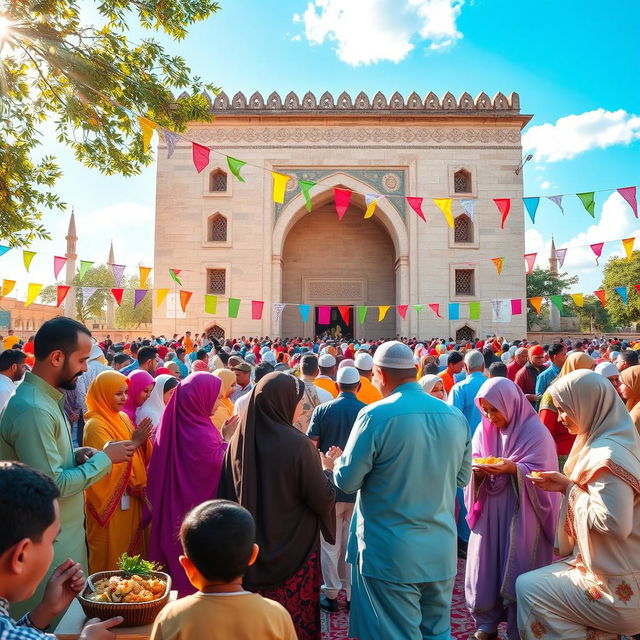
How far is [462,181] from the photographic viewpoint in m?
17.4

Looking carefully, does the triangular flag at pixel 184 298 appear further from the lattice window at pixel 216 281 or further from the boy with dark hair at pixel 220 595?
the boy with dark hair at pixel 220 595

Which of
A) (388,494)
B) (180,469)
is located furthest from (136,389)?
(388,494)

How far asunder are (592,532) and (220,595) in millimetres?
1677

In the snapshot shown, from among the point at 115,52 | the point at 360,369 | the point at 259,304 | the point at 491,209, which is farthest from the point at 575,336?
the point at 115,52

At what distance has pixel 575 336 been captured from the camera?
20.4 metres

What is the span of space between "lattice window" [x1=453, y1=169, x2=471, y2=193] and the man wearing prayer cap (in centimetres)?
1623

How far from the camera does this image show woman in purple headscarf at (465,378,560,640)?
2.78 meters

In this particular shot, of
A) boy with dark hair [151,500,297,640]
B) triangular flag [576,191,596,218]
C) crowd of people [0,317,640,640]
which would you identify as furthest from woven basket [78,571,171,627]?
triangular flag [576,191,596,218]

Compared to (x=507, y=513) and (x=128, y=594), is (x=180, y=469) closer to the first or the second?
(x=128, y=594)

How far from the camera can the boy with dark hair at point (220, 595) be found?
1.39 meters

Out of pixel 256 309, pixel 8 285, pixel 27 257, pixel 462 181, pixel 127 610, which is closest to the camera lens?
pixel 127 610

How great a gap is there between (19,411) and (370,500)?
152 cm

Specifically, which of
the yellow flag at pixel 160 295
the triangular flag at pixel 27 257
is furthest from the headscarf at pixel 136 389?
the yellow flag at pixel 160 295

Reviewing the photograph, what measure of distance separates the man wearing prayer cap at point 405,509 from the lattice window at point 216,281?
15.3 m
